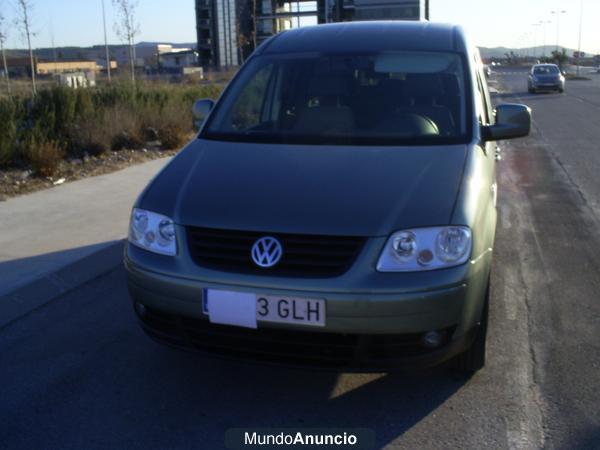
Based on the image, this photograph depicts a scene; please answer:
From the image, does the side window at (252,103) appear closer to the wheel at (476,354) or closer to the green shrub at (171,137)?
the wheel at (476,354)

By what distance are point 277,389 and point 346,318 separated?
0.84 m

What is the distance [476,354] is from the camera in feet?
12.3

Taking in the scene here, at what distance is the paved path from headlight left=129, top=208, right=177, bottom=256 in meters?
1.83

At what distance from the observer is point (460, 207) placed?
334 cm

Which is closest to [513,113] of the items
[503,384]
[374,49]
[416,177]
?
[374,49]

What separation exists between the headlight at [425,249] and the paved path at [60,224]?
10.1 feet

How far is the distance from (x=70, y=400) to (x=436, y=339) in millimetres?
1895

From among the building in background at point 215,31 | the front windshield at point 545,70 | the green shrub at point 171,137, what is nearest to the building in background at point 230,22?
the building in background at point 215,31

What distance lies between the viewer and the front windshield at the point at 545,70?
37.0m

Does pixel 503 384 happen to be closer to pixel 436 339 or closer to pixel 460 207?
pixel 436 339

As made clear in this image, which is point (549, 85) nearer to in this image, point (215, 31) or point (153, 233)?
point (153, 233)

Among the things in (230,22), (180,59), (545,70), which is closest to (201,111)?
(545,70)

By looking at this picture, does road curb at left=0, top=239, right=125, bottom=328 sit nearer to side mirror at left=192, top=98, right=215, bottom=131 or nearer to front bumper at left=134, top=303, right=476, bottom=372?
side mirror at left=192, top=98, right=215, bottom=131

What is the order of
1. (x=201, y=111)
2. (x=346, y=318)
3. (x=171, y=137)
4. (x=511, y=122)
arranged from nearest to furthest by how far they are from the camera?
(x=346, y=318)
(x=511, y=122)
(x=201, y=111)
(x=171, y=137)
